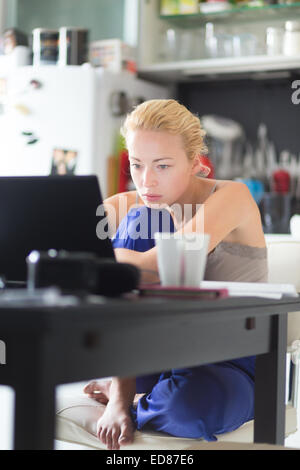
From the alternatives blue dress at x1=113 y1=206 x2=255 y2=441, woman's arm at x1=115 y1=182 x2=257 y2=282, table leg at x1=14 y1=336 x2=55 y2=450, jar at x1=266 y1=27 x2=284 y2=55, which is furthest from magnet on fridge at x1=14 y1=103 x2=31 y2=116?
table leg at x1=14 y1=336 x2=55 y2=450

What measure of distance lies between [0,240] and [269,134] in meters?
2.79

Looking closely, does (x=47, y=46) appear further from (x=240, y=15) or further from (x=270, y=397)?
(x=270, y=397)

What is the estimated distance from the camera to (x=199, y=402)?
1.20m

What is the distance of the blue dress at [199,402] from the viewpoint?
120 cm

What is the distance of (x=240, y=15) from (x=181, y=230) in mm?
2478

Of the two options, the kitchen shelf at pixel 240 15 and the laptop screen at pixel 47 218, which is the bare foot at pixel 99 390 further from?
the kitchen shelf at pixel 240 15

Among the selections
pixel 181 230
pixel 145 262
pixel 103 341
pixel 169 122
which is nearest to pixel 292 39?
pixel 169 122

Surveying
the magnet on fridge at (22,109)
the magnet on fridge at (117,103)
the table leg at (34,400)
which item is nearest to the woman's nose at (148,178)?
the table leg at (34,400)

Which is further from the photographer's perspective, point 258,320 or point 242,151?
point 242,151

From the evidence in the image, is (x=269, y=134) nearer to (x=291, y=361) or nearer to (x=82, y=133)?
(x=82, y=133)

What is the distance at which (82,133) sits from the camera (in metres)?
3.23

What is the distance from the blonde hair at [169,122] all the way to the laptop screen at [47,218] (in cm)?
44

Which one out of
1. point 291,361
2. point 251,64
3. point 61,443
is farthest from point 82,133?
point 61,443

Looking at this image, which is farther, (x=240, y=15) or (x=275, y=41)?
(x=240, y=15)
